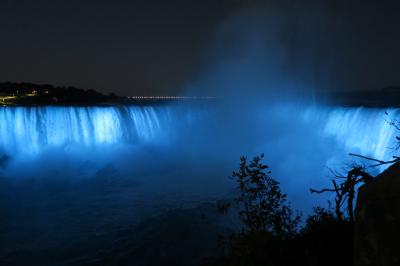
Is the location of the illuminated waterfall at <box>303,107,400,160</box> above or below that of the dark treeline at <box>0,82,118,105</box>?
below

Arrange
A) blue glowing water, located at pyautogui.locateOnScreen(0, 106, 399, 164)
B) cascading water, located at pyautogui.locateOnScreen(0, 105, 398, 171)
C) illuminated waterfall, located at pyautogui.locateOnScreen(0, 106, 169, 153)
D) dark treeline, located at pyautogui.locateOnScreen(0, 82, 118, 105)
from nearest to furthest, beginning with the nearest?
blue glowing water, located at pyautogui.locateOnScreen(0, 106, 399, 164) → cascading water, located at pyautogui.locateOnScreen(0, 105, 398, 171) → illuminated waterfall, located at pyautogui.locateOnScreen(0, 106, 169, 153) → dark treeline, located at pyautogui.locateOnScreen(0, 82, 118, 105)

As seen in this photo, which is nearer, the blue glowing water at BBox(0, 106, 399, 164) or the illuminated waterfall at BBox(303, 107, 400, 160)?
the illuminated waterfall at BBox(303, 107, 400, 160)

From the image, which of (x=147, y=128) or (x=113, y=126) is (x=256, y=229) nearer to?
(x=113, y=126)

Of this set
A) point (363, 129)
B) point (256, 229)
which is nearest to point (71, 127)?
point (363, 129)

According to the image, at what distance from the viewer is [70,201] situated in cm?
1579

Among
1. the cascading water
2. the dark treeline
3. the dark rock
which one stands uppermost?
the dark treeline

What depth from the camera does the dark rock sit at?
7.82 feet

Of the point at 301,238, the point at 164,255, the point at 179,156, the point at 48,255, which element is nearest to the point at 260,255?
the point at 301,238

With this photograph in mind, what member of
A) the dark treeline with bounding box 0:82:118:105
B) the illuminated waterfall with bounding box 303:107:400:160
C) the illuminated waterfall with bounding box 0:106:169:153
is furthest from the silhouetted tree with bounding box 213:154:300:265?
the dark treeline with bounding box 0:82:118:105

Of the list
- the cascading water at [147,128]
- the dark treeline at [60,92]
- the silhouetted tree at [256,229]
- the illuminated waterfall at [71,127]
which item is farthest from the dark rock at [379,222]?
the dark treeline at [60,92]

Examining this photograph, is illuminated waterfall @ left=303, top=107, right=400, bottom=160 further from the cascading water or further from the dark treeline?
the dark treeline

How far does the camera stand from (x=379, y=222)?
246 centimetres

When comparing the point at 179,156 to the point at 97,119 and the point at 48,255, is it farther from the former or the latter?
the point at 48,255

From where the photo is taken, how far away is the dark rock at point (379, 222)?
7.82 feet
